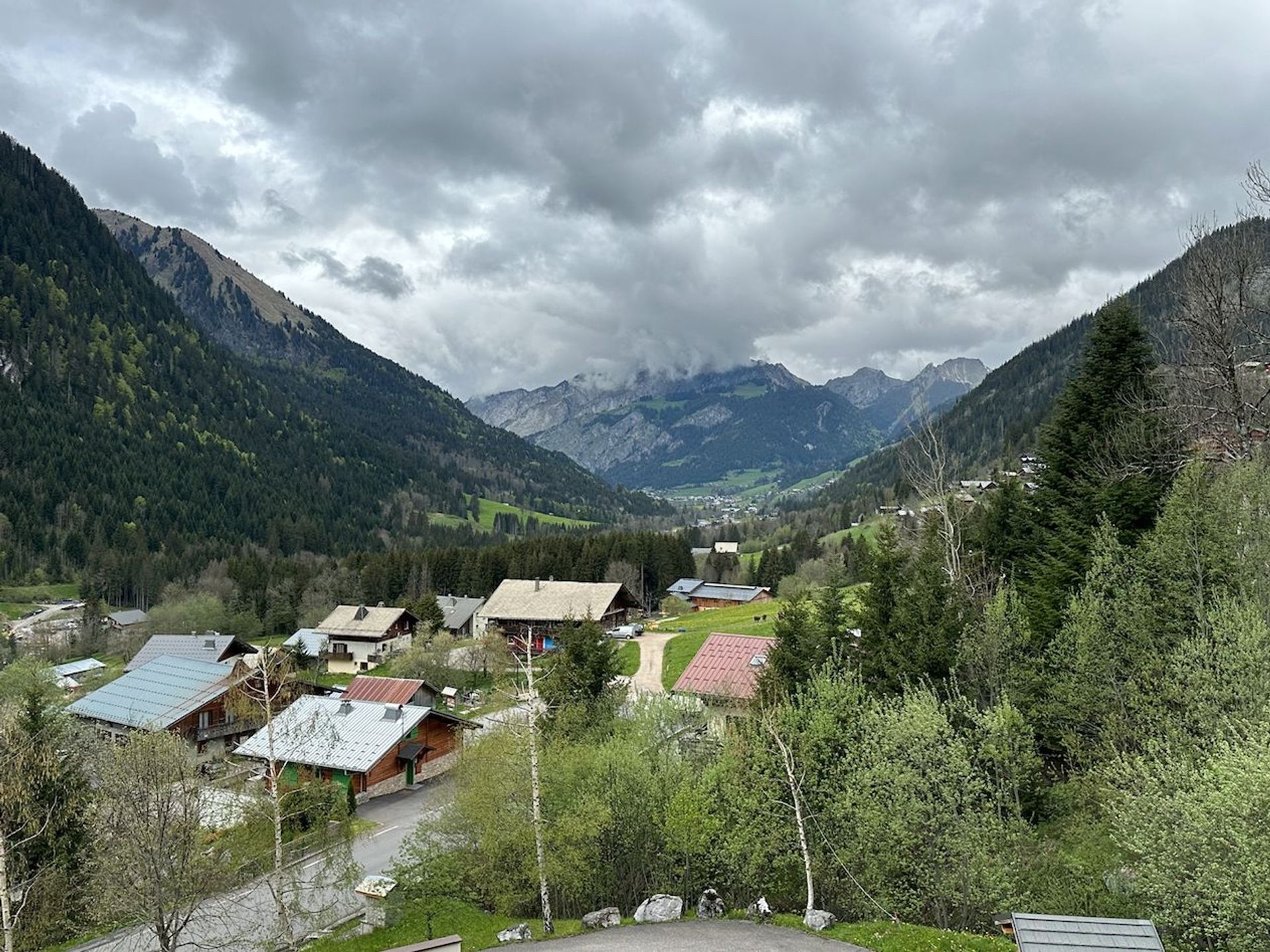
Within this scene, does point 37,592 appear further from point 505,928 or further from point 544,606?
point 505,928

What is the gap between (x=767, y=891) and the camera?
2978 centimetres

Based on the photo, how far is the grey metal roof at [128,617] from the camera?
123000 millimetres

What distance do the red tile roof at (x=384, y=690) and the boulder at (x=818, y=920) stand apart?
43866 mm

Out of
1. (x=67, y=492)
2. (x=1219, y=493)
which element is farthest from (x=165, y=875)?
(x=67, y=492)

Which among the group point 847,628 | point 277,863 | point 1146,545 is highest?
point 1146,545

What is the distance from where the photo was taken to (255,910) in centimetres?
3092

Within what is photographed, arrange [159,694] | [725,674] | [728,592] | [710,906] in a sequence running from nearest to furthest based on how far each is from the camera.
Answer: [710,906] < [725,674] < [159,694] < [728,592]

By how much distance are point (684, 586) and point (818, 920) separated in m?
104

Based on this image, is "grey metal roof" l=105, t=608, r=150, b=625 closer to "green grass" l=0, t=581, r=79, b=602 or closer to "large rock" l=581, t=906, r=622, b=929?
"green grass" l=0, t=581, r=79, b=602

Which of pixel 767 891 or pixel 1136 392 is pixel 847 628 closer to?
pixel 767 891

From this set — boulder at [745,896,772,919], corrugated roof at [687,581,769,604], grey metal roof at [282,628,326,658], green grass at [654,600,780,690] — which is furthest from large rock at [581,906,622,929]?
corrugated roof at [687,581,769,604]

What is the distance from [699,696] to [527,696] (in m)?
15.3

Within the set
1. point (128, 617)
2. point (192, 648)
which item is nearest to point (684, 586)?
point (192, 648)

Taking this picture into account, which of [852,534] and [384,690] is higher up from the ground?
[852,534]
